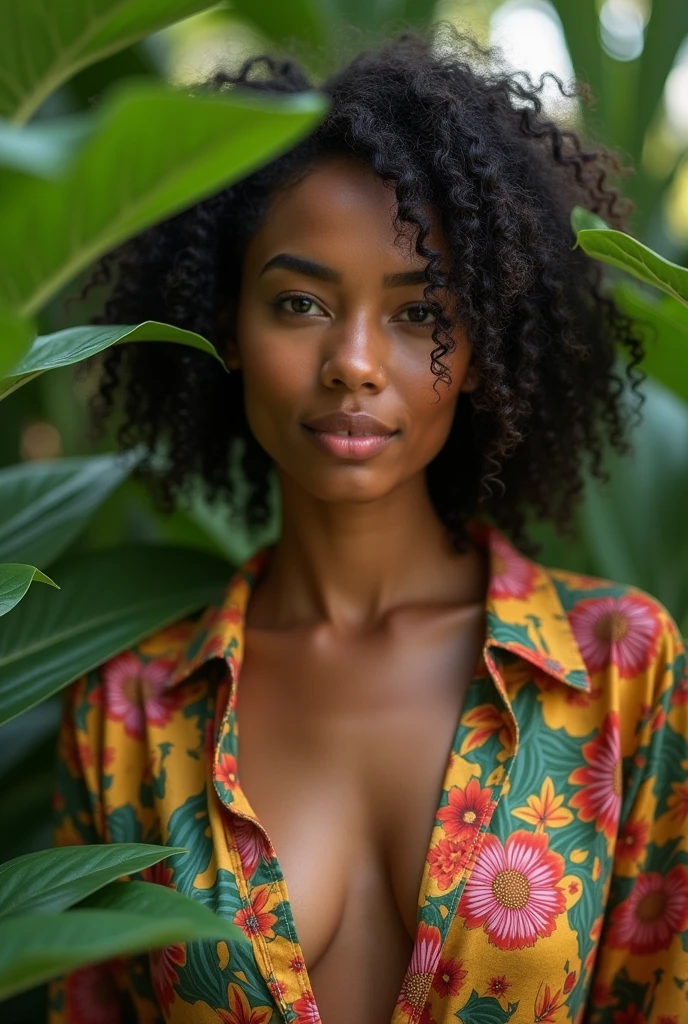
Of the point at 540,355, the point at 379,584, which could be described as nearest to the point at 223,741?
the point at 379,584

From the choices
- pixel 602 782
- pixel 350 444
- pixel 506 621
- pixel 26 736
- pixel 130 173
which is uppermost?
pixel 130 173

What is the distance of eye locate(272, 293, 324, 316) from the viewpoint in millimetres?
966

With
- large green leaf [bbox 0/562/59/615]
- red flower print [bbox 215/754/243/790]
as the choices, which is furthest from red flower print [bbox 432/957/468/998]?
large green leaf [bbox 0/562/59/615]

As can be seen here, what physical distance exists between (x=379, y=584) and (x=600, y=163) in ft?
1.65

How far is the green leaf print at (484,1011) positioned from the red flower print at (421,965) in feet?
0.14

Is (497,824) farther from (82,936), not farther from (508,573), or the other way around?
(82,936)

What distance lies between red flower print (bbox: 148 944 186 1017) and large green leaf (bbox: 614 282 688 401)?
71cm

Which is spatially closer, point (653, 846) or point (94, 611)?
point (653, 846)

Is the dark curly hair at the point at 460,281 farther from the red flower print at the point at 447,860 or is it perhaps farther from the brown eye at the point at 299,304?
the red flower print at the point at 447,860

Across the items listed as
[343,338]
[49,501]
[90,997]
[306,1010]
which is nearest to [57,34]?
[343,338]

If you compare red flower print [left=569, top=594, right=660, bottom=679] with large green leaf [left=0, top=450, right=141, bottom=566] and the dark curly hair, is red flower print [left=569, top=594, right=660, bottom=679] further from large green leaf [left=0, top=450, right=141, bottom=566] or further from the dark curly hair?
large green leaf [left=0, top=450, right=141, bottom=566]

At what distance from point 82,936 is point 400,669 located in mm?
550

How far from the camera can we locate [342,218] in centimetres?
95

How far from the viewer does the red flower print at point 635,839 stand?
3.25ft
